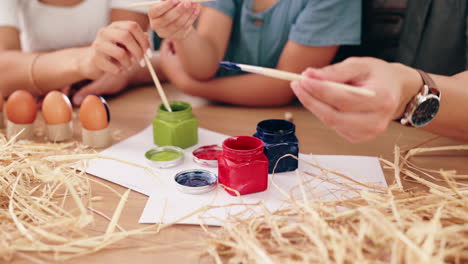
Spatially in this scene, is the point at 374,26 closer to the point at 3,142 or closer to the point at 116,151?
the point at 116,151

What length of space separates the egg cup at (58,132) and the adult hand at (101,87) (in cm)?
25

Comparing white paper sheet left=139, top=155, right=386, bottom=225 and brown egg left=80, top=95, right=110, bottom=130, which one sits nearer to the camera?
white paper sheet left=139, top=155, right=386, bottom=225

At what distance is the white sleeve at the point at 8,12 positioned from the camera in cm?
127

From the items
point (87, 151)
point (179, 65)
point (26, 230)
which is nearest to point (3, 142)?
point (87, 151)

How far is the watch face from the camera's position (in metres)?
0.79

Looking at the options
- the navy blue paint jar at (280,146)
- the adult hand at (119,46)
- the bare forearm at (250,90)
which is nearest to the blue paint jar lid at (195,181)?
the navy blue paint jar at (280,146)

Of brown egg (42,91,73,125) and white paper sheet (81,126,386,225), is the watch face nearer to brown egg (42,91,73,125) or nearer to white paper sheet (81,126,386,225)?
white paper sheet (81,126,386,225)

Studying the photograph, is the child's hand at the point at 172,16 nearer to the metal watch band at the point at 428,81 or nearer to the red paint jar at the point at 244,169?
the red paint jar at the point at 244,169

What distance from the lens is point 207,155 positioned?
92 cm

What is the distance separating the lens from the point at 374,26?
50.7 inches

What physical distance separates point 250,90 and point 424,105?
0.56 meters

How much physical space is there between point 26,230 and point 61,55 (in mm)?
696

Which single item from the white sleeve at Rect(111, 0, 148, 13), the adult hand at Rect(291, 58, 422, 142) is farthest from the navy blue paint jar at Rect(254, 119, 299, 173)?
the white sleeve at Rect(111, 0, 148, 13)

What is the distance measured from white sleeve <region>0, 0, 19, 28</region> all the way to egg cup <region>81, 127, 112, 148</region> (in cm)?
54
